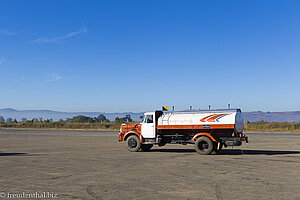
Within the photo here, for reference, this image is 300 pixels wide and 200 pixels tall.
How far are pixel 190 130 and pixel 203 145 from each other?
134 cm

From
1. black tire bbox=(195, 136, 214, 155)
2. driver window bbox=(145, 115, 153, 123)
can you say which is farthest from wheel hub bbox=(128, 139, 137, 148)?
black tire bbox=(195, 136, 214, 155)

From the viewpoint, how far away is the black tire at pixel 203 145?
18891 millimetres

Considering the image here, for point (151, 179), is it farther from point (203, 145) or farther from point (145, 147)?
point (145, 147)

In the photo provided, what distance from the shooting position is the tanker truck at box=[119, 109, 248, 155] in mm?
19094

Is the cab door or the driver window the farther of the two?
the driver window

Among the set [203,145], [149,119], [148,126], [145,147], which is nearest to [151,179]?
[203,145]

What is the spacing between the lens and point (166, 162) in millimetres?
15391

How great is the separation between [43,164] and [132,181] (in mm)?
5589

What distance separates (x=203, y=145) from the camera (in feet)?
63.2

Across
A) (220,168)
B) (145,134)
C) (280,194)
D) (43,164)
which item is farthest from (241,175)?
(145,134)

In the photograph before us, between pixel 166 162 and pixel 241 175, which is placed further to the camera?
pixel 166 162

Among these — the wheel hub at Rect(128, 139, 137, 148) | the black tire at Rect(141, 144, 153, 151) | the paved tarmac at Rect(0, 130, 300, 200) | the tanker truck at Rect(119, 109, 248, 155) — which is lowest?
the paved tarmac at Rect(0, 130, 300, 200)

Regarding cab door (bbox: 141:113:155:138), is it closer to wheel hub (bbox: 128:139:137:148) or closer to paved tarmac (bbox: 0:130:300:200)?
wheel hub (bbox: 128:139:137:148)

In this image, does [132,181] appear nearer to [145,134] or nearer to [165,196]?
[165,196]
